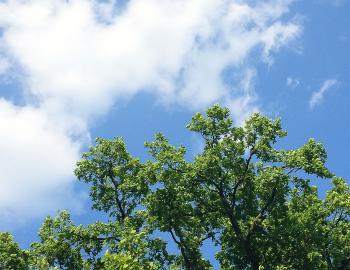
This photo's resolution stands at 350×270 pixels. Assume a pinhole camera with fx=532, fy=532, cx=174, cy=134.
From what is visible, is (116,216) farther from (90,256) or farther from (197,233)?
(197,233)

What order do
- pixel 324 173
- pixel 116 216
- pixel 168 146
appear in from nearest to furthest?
1. pixel 324 173
2. pixel 168 146
3. pixel 116 216

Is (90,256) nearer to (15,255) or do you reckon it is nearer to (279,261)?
(15,255)

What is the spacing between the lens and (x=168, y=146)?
125ft

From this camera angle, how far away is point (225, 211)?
37656mm

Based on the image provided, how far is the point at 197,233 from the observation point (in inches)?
1563

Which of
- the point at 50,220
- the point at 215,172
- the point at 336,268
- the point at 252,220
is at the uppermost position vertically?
the point at 50,220

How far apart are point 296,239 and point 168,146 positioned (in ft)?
35.8

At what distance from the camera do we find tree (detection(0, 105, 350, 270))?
1425 inches

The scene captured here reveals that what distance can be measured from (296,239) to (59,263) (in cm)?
1702

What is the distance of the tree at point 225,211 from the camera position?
36.2 metres

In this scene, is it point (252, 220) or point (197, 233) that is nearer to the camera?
point (252, 220)

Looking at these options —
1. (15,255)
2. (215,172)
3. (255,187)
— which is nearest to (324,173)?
(255,187)

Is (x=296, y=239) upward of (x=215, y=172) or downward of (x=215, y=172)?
downward

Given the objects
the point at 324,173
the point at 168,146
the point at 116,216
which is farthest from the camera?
the point at 116,216
